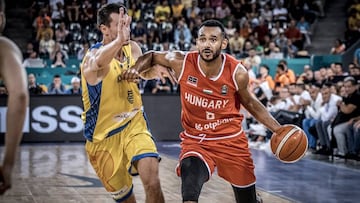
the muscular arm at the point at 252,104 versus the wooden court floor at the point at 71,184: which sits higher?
the muscular arm at the point at 252,104

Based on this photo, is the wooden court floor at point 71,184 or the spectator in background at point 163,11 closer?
the wooden court floor at point 71,184

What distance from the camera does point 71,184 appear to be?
10.1 meters

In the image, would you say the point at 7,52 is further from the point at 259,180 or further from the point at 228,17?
the point at 228,17

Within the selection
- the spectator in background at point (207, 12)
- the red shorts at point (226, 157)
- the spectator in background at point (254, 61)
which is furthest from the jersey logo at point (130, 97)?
the spectator in background at point (207, 12)

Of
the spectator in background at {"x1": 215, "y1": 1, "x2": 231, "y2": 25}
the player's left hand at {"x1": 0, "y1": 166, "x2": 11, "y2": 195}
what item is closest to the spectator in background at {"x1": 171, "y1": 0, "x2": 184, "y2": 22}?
the spectator in background at {"x1": 215, "y1": 1, "x2": 231, "y2": 25}

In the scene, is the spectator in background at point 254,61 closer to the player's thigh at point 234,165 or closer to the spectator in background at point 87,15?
the spectator in background at point 87,15

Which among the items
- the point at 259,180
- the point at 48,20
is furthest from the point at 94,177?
the point at 48,20

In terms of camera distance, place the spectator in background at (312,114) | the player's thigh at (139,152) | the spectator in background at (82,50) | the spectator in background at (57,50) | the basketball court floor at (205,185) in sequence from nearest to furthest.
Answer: the player's thigh at (139,152) < the basketball court floor at (205,185) < the spectator in background at (312,114) < the spectator in background at (57,50) < the spectator in background at (82,50)

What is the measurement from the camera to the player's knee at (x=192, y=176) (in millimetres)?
5691

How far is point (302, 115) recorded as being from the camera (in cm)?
1480

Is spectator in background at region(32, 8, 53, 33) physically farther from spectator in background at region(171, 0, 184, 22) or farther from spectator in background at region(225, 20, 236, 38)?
spectator in background at region(225, 20, 236, 38)

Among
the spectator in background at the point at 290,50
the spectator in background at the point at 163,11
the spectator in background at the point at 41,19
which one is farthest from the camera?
the spectator in background at the point at 163,11

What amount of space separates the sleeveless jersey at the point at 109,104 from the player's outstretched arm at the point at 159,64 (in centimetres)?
16

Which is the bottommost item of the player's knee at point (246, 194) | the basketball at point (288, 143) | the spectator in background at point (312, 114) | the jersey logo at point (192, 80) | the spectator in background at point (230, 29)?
the spectator in background at point (312, 114)
